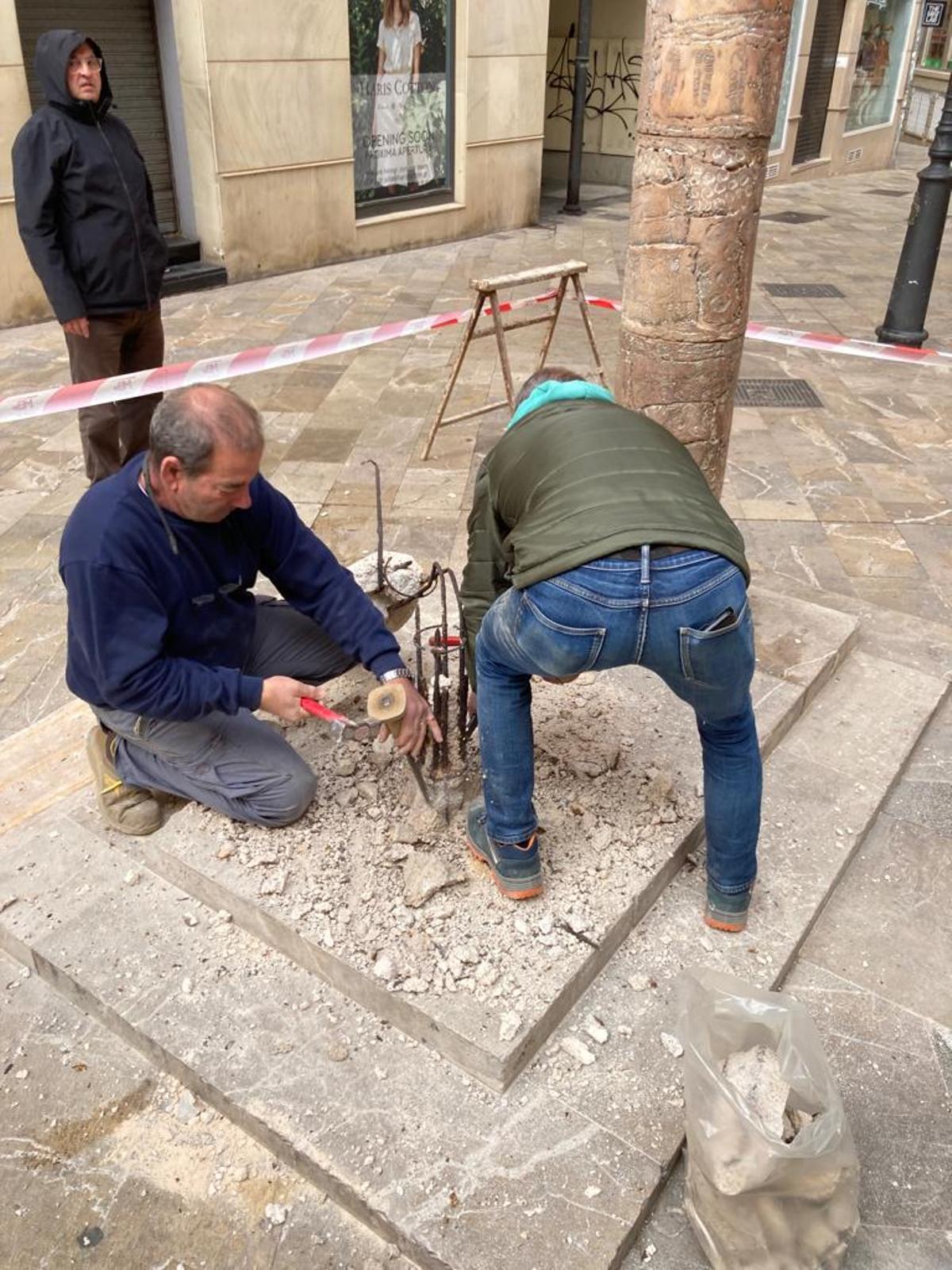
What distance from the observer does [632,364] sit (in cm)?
376

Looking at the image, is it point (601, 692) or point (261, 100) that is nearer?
point (601, 692)

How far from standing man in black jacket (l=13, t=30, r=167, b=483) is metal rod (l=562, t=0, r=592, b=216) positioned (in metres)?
9.59

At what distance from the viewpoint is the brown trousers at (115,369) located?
5.09 m

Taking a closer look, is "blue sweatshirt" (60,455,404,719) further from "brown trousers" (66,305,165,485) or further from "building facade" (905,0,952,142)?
"building facade" (905,0,952,142)

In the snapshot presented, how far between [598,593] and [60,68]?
4.07 meters

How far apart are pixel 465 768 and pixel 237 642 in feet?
2.62

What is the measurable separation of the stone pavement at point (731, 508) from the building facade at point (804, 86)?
23.2ft

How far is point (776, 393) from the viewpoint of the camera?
24.1ft

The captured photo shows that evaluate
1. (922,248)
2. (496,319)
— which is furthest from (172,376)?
(922,248)

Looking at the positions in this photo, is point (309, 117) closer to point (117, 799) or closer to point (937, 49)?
point (117, 799)

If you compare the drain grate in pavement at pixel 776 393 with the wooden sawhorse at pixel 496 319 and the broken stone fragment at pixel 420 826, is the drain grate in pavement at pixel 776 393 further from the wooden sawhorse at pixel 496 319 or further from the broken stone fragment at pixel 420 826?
the broken stone fragment at pixel 420 826

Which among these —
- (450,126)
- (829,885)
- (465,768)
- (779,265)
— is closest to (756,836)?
(829,885)

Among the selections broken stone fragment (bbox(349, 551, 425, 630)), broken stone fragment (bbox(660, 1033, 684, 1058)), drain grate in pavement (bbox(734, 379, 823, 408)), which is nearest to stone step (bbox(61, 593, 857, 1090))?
broken stone fragment (bbox(660, 1033, 684, 1058))

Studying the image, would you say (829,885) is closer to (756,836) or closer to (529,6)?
(756,836)
